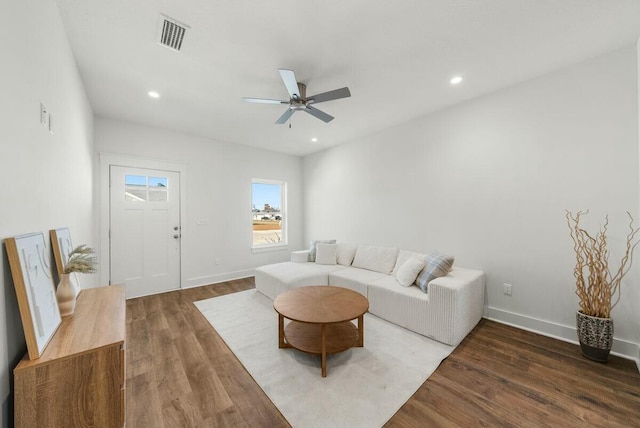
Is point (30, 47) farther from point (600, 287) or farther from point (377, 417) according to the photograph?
point (600, 287)

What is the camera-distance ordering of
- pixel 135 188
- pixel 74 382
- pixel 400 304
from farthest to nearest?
1. pixel 135 188
2. pixel 400 304
3. pixel 74 382

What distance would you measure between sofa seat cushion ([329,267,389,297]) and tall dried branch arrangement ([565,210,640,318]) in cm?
200

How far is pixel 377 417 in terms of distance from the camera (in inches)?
60.8

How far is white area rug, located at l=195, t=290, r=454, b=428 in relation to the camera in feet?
5.24

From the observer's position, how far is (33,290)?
1.12 m

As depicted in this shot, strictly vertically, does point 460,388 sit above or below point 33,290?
below

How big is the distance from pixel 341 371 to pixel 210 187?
3851 mm

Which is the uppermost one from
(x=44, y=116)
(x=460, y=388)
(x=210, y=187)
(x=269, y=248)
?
(x=44, y=116)

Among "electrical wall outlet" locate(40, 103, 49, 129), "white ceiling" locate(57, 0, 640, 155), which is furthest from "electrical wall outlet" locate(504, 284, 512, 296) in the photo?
"electrical wall outlet" locate(40, 103, 49, 129)

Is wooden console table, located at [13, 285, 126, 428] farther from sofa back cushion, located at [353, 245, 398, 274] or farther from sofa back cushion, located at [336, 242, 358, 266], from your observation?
sofa back cushion, located at [336, 242, 358, 266]

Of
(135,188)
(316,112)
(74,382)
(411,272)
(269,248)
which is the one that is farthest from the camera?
(269,248)

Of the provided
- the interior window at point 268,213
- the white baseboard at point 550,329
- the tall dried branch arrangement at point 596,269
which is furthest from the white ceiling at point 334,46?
the white baseboard at point 550,329

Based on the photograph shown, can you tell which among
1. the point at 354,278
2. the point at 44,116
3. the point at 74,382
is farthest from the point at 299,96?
the point at 74,382

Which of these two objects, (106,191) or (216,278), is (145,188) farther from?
(216,278)
